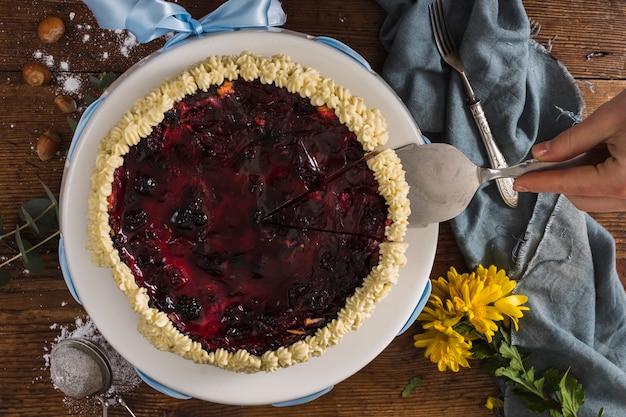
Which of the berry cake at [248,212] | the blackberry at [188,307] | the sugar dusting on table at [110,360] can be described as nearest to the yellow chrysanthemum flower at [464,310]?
the berry cake at [248,212]

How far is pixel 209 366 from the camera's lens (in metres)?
1.44

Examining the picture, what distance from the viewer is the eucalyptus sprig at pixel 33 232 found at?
161 centimetres

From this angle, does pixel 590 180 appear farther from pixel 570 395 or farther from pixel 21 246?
pixel 21 246

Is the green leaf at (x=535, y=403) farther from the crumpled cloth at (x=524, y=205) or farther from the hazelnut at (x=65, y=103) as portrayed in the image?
the hazelnut at (x=65, y=103)

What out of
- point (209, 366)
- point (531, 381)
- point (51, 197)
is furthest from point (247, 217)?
point (531, 381)

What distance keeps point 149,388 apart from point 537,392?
3.57 feet

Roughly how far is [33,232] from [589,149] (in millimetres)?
1428

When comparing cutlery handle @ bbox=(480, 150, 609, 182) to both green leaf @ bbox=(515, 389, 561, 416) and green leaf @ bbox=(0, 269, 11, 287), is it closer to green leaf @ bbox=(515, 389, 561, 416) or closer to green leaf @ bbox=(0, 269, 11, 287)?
green leaf @ bbox=(515, 389, 561, 416)

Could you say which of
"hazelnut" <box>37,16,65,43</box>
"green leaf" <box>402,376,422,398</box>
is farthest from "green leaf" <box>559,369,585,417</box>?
"hazelnut" <box>37,16,65,43</box>

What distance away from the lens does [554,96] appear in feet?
5.77

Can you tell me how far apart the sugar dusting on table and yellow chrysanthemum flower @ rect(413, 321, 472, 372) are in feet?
2.70

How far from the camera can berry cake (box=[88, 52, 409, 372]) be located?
1.27m

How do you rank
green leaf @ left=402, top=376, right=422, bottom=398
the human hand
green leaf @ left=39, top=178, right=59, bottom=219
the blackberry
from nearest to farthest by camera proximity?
the human hand → the blackberry → green leaf @ left=39, top=178, right=59, bottom=219 → green leaf @ left=402, top=376, right=422, bottom=398

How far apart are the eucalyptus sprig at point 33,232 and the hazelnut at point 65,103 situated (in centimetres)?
21
